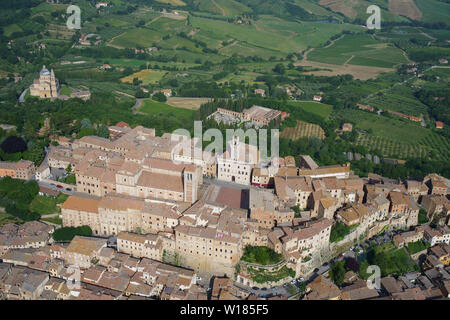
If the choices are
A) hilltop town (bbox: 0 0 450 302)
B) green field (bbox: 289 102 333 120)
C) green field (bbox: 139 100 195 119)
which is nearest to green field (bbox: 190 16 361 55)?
hilltop town (bbox: 0 0 450 302)

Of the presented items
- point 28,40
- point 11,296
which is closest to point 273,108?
point 11,296

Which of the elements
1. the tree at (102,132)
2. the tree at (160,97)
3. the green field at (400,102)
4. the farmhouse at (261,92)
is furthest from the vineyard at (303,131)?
the tree at (102,132)

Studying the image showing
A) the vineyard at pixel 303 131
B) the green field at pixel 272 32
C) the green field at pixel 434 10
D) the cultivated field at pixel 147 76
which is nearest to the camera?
the vineyard at pixel 303 131

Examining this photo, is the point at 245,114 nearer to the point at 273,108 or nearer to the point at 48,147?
the point at 273,108

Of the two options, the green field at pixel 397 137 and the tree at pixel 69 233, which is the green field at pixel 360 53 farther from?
the tree at pixel 69 233

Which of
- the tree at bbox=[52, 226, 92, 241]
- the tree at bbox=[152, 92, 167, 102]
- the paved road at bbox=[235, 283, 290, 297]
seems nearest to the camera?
the paved road at bbox=[235, 283, 290, 297]

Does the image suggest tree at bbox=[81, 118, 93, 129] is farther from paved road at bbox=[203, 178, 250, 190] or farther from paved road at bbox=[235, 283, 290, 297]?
paved road at bbox=[235, 283, 290, 297]
